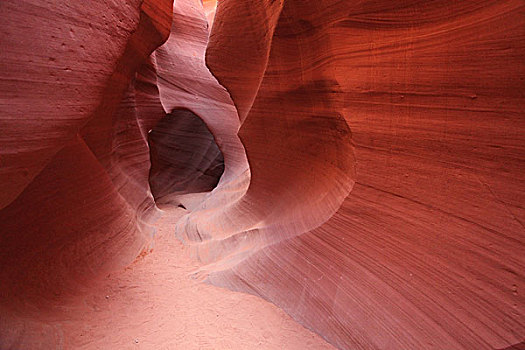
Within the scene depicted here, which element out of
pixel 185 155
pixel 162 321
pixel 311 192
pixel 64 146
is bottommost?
pixel 185 155

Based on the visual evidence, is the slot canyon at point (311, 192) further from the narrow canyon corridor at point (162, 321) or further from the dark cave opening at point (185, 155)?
the dark cave opening at point (185, 155)

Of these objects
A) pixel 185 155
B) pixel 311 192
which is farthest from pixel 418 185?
pixel 185 155

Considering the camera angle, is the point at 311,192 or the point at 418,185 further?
the point at 311,192

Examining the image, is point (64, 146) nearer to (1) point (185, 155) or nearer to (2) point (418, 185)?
(2) point (418, 185)

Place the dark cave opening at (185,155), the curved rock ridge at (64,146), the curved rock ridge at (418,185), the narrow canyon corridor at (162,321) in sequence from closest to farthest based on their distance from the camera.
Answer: the curved rock ridge at (418,185), the curved rock ridge at (64,146), the narrow canyon corridor at (162,321), the dark cave opening at (185,155)

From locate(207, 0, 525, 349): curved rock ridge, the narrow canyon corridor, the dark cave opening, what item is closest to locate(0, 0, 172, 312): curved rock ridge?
the narrow canyon corridor

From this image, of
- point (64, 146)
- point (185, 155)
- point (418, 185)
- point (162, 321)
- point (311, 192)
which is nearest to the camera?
point (418, 185)

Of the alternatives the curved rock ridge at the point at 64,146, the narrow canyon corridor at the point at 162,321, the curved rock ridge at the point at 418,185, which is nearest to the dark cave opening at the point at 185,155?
the curved rock ridge at the point at 64,146

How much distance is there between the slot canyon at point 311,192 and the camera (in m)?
1.60

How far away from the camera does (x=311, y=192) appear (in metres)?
3.08

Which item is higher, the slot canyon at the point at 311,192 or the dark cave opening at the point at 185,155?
the slot canyon at the point at 311,192

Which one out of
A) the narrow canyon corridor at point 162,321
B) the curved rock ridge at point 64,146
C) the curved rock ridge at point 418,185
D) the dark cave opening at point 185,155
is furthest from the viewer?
the dark cave opening at point 185,155

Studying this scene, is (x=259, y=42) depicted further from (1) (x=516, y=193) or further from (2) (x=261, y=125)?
(1) (x=516, y=193)

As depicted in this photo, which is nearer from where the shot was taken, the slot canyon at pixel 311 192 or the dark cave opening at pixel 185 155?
the slot canyon at pixel 311 192
